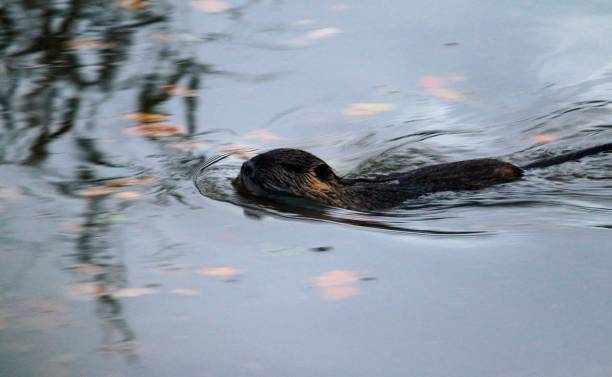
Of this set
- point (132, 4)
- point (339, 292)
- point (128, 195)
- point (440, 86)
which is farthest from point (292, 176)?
point (132, 4)

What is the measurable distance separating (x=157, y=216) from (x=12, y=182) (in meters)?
1.19

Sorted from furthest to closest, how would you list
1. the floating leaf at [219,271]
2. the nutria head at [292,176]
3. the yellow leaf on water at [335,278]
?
the nutria head at [292,176] < the floating leaf at [219,271] < the yellow leaf on water at [335,278]

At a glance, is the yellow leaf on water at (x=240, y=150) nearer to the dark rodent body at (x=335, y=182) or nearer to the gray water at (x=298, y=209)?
the gray water at (x=298, y=209)

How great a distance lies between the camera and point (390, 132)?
8180mm

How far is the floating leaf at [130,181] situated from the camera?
6.91 meters

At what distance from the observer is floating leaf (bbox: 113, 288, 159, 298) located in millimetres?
5180

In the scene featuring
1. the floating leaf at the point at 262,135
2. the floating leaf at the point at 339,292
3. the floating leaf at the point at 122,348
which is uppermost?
the floating leaf at the point at 262,135

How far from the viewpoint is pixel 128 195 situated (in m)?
6.71

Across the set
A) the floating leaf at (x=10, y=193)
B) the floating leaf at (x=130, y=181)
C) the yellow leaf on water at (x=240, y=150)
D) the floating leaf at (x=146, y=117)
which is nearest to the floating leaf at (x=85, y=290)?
the floating leaf at (x=10, y=193)

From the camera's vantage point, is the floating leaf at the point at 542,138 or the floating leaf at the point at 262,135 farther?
the floating leaf at the point at 542,138

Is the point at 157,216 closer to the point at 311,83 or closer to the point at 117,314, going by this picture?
the point at 117,314

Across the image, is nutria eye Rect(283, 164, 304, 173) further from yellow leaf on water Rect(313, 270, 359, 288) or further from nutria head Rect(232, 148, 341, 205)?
yellow leaf on water Rect(313, 270, 359, 288)

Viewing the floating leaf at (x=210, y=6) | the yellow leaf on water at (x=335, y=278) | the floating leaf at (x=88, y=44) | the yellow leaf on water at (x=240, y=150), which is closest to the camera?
the yellow leaf on water at (x=335, y=278)

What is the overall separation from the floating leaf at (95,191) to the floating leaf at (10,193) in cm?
37
